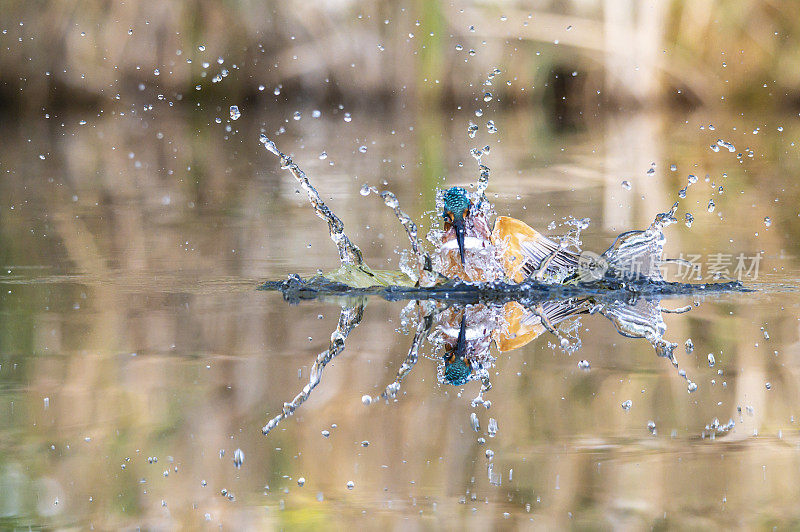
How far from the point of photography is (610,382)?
7.65ft

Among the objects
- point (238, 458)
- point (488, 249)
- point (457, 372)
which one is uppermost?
point (488, 249)

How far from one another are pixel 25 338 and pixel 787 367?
1.65m

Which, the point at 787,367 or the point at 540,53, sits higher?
the point at 540,53

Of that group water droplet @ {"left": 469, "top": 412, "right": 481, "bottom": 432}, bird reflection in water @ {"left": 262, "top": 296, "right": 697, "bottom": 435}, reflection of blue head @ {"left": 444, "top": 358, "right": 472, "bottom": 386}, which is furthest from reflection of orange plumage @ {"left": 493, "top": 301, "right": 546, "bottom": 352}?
water droplet @ {"left": 469, "top": 412, "right": 481, "bottom": 432}

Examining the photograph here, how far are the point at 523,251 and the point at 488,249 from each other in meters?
0.14

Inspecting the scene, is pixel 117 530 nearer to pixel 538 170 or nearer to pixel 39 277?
pixel 39 277

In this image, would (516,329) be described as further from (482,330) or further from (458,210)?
(458,210)

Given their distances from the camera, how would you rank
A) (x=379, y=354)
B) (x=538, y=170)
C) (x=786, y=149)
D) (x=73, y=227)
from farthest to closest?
(x=786, y=149), (x=538, y=170), (x=73, y=227), (x=379, y=354)

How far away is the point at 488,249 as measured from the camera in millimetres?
3258

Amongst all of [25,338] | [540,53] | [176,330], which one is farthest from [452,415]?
[540,53]

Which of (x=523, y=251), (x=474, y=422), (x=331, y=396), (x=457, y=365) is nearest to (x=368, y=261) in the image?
(x=523, y=251)

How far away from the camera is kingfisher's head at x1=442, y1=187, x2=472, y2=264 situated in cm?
319

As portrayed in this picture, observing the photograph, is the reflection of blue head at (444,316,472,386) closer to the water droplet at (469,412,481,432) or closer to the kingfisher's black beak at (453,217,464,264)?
the water droplet at (469,412,481,432)

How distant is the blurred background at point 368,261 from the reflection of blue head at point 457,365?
6 centimetres
